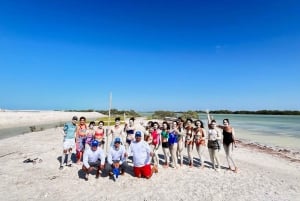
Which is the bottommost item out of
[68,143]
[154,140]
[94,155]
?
[94,155]

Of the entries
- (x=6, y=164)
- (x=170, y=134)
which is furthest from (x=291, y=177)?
(x=6, y=164)

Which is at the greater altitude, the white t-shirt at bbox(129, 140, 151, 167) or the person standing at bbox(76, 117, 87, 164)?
the person standing at bbox(76, 117, 87, 164)

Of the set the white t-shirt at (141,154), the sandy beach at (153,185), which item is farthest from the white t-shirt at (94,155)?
the white t-shirt at (141,154)

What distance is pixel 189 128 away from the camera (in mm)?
8797

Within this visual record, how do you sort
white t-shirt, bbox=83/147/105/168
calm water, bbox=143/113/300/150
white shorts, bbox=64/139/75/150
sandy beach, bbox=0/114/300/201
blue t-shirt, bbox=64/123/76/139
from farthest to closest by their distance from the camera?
calm water, bbox=143/113/300/150 → blue t-shirt, bbox=64/123/76/139 → white shorts, bbox=64/139/75/150 → white t-shirt, bbox=83/147/105/168 → sandy beach, bbox=0/114/300/201

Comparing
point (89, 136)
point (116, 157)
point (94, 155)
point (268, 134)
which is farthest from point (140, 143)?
point (268, 134)

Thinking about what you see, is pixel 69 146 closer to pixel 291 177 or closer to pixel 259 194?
pixel 259 194

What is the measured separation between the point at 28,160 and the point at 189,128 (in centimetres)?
646

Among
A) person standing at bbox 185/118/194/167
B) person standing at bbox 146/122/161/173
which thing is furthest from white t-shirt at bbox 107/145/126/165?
person standing at bbox 185/118/194/167

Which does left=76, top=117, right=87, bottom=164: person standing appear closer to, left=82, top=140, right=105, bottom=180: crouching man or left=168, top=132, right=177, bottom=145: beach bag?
left=82, top=140, right=105, bottom=180: crouching man

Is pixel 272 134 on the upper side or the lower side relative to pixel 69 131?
lower

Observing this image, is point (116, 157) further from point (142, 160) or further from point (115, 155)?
point (142, 160)

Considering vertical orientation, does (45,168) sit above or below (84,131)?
below

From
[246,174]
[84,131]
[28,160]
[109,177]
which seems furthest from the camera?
[28,160]
